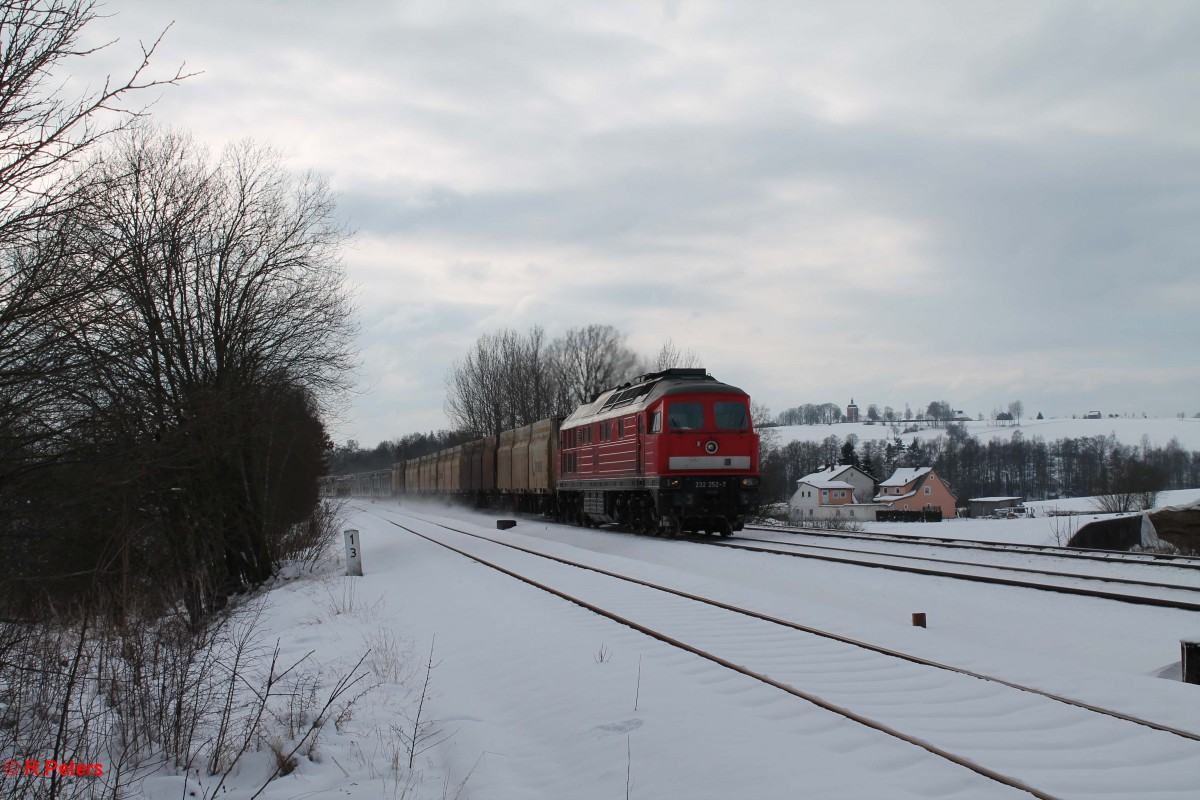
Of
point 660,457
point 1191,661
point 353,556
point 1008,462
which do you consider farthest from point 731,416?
point 1008,462

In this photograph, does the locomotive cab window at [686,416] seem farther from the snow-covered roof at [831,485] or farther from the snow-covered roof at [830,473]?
the snow-covered roof at [830,473]

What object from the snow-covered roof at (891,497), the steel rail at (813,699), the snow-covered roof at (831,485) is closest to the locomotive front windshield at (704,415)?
the steel rail at (813,699)

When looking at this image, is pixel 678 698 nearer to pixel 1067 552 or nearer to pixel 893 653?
pixel 893 653

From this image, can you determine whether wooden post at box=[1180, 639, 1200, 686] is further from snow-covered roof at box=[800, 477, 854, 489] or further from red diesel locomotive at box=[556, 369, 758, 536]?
snow-covered roof at box=[800, 477, 854, 489]

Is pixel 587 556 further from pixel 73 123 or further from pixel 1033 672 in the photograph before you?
pixel 73 123

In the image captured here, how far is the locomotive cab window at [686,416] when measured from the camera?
68.0 ft

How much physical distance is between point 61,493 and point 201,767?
2326mm

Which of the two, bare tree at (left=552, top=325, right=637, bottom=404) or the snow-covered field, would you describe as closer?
the snow-covered field

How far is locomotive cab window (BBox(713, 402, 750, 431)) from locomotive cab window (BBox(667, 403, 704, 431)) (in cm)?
43

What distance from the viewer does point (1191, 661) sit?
7.05 meters

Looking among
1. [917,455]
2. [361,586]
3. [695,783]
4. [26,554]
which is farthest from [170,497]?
[917,455]

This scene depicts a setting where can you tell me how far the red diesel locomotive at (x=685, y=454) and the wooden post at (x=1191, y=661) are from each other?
13683mm

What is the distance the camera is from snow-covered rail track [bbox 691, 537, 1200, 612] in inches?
417

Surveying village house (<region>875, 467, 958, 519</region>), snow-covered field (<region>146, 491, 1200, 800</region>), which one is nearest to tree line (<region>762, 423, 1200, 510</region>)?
village house (<region>875, 467, 958, 519</region>)
